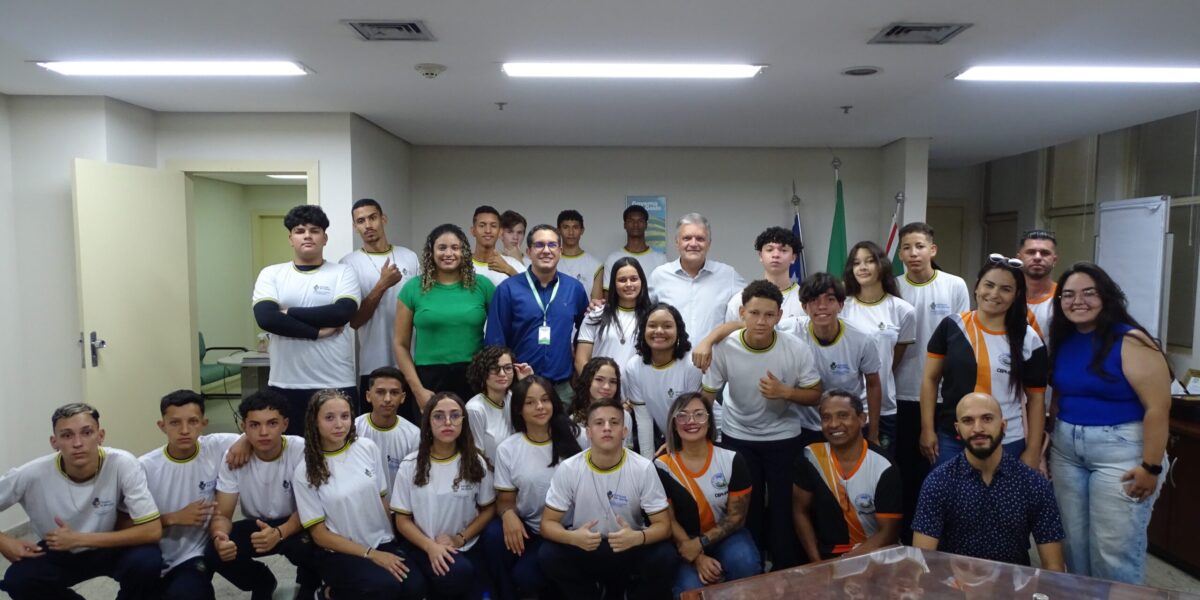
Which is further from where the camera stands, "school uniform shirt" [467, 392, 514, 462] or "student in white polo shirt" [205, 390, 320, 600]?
"school uniform shirt" [467, 392, 514, 462]

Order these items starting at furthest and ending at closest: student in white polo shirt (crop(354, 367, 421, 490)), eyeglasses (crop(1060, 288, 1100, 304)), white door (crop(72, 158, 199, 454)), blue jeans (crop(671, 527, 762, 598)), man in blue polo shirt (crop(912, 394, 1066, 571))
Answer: white door (crop(72, 158, 199, 454)) < student in white polo shirt (crop(354, 367, 421, 490)) < blue jeans (crop(671, 527, 762, 598)) < eyeglasses (crop(1060, 288, 1100, 304)) < man in blue polo shirt (crop(912, 394, 1066, 571))

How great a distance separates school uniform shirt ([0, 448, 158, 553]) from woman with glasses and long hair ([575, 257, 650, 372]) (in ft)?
6.01

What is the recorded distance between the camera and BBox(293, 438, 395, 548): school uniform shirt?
2693mm

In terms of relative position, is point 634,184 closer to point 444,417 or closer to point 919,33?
point 919,33

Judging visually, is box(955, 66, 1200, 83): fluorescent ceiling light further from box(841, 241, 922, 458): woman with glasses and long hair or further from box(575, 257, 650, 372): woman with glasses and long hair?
box(575, 257, 650, 372): woman with glasses and long hair

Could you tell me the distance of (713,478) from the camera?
106 inches

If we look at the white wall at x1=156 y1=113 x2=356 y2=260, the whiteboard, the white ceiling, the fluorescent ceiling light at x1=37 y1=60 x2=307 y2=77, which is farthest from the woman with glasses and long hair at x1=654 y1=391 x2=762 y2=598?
the whiteboard

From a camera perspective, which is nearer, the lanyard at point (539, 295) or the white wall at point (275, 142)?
the lanyard at point (539, 295)

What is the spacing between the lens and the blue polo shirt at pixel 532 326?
3.23 m

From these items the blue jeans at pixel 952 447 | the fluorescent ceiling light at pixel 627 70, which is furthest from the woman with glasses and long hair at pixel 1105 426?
the fluorescent ceiling light at pixel 627 70

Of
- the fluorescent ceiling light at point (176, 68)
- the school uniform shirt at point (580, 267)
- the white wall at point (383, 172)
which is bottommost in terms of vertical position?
the school uniform shirt at point (580, 267)

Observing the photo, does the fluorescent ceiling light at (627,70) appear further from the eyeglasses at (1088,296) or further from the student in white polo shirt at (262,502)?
the student in white polo shirt at (262,502)

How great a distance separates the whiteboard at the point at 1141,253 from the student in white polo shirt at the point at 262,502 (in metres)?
5.63

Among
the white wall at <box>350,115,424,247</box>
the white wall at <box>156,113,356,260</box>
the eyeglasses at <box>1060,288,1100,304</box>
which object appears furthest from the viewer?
the white wall at <box>350,115,424,247</box>
